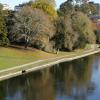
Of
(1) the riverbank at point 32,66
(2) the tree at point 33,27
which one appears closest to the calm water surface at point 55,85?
(1) the riverbank at point 32,66

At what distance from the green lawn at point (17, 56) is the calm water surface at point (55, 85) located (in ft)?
16.3

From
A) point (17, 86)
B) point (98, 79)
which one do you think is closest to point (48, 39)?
point (98, 79)

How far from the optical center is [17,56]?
70938 mm

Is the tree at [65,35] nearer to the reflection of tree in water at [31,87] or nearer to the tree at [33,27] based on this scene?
the tree at [33,27]

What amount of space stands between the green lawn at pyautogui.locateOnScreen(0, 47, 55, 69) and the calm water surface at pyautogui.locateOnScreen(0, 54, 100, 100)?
4972 millimetres

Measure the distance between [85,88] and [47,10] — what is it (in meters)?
45.2

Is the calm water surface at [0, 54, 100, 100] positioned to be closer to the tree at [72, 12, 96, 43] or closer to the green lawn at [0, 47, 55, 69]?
the green lawn at [0, 47, 55, 69]

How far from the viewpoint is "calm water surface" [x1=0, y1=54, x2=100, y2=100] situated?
4266 centimetres

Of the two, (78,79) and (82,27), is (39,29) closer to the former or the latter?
(82,27)

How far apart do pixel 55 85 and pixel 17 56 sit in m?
23.1

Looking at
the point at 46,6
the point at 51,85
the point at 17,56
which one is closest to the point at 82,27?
the point at 46,6

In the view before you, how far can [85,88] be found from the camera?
48.0 metres

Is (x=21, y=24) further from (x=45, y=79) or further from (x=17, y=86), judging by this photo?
(x=17, y=86)

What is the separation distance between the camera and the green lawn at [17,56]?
61966mm
